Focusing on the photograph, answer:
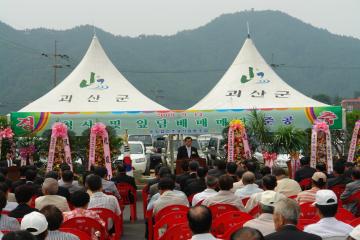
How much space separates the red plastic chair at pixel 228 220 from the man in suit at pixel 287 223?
1210 mm

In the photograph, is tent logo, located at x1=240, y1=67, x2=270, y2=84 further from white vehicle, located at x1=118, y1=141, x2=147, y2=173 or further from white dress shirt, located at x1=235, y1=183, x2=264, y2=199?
white dress shirt, located at x1=235, y1=183, x2=264, y2=199

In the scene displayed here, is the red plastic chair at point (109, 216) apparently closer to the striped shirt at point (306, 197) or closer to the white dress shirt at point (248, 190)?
the white dress shirt at point (248, 190)

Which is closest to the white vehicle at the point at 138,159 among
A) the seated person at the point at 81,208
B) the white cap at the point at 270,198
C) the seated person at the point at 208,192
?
the seated person at the point at 208,192

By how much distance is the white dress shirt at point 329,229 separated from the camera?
15.7 feet

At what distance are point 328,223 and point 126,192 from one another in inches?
242

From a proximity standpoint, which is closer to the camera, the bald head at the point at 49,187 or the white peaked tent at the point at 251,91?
the bald head at the point at 49,187

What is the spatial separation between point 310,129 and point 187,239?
10.6 metres

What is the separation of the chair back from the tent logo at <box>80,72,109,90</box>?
622 cm

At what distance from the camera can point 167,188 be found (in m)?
7.59

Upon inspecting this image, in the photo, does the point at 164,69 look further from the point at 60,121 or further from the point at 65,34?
A: the point at 60,121

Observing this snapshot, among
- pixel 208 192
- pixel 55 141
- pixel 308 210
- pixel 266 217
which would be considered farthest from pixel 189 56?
pixel 266 217

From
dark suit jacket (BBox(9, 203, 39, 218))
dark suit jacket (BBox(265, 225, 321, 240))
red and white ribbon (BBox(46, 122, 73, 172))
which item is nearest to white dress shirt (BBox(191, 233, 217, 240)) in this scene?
dark suit jacket (BBox(265, 225, 321, 240))

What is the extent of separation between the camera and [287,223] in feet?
14.1

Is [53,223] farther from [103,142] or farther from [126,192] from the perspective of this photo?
[103,142]
